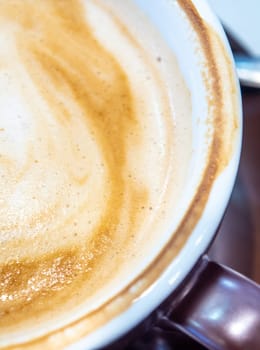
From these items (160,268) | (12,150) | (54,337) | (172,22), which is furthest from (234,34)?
(54,337)

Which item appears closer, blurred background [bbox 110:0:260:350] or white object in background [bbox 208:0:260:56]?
blurred background [bbox 110:0:260:350]

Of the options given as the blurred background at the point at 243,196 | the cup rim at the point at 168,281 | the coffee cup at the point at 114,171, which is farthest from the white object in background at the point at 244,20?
the cup rim at the point at 168,281

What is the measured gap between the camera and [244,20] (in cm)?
120

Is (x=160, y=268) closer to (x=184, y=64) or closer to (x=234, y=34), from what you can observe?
(x=184, y=64)

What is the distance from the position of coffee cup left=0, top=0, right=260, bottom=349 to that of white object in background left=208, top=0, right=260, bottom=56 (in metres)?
0.22

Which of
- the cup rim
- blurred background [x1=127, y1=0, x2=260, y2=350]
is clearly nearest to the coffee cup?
the cup rim

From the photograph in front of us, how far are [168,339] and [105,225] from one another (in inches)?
8.4

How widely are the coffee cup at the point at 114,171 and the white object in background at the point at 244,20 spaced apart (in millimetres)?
218

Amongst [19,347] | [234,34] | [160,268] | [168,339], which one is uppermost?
[234,34]

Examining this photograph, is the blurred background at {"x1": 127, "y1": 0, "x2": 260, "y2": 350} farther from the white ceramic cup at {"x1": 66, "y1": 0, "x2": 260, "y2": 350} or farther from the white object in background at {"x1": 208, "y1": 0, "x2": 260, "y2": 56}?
the white ceramic cup at {"x1": 66, "y1": 0, "x2": 260, "y2": 350}

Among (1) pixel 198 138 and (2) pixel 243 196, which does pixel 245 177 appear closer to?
(2) pixel 243 196

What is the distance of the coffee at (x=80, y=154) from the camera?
0.88 m

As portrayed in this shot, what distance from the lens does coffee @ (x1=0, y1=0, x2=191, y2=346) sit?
884 mm

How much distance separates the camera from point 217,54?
879 millimetres
